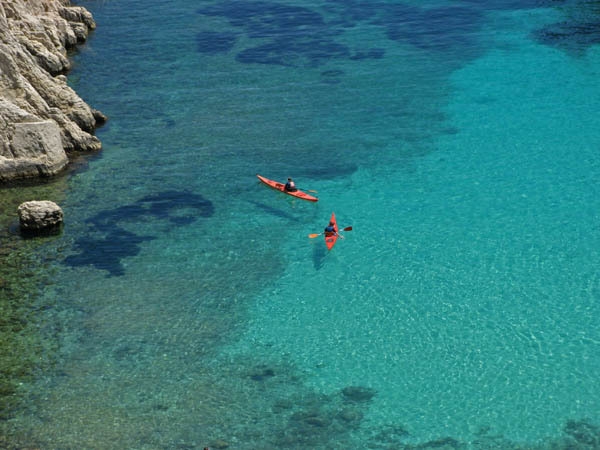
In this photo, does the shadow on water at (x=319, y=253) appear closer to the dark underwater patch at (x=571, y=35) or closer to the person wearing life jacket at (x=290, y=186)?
the person wearing life jacket at (x=290, y=186)

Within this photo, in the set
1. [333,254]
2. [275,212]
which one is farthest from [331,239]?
[275,212]

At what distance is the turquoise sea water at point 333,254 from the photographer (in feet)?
78.1

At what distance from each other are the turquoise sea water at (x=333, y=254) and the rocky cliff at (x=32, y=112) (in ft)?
5.55

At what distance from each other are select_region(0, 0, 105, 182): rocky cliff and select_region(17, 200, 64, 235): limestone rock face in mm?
5034

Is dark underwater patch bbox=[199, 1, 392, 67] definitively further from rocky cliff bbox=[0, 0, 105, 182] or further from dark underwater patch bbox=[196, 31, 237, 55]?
rocky cliff bbox=[0, 0, 105, 182]

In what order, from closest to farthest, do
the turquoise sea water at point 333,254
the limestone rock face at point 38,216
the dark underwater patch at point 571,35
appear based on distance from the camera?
1. the turquoise sea water at point 333,254
2. the limestone rock face at point 38,216
3. the dark underwater patch at point 571,35

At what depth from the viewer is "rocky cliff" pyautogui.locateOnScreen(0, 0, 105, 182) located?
36844mm

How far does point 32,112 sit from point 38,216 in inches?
335

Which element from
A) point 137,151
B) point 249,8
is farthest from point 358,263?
point 249,8

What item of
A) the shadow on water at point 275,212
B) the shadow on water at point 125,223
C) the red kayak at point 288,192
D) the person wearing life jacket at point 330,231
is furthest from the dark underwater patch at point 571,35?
the shadow on water at point 125,223

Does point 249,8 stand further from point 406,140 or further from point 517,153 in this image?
point 517,153

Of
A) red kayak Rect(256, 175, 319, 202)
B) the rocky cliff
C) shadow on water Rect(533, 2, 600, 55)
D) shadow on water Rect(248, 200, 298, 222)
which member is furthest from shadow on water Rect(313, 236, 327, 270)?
shadow on water Rect(533, 2, 600, 55)

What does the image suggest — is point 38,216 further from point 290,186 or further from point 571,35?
point 571,35

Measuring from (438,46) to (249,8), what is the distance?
19.7m
